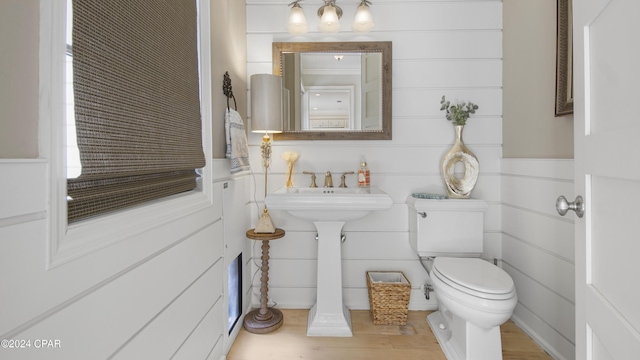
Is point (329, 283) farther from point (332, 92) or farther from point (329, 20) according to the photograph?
point (329, 20)

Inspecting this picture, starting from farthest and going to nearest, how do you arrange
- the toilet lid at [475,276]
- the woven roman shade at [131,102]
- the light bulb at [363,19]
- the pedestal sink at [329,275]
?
1. the light bulb at [363,19]
2. the pedestal sink at [329,275]
3. the toilet lid at [475,276]
4. the woven roman shade at [131,102]

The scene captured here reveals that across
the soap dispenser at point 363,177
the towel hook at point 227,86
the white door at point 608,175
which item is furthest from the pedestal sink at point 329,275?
the white door at point 608,175

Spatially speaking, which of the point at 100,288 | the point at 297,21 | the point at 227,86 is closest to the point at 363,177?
the point at 227,86

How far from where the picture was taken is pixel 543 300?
1606 mm

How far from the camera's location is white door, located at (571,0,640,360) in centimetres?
50

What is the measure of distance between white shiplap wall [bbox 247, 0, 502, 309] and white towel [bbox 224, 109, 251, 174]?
382 mm

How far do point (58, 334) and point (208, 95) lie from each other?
1074 mm

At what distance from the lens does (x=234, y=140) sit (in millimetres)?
1574

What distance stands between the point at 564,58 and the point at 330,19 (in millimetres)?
1350

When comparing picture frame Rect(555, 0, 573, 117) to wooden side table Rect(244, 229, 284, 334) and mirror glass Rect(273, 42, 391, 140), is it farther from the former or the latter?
wooden side table Rect(244, 229, 284, 334)

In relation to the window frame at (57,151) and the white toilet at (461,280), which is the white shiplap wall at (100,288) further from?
the white toilet at (461,280)

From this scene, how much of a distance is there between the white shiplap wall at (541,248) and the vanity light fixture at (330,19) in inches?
53.9

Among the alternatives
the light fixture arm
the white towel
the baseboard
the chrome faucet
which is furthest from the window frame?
the baseboard

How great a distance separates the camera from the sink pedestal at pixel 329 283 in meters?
1.75
